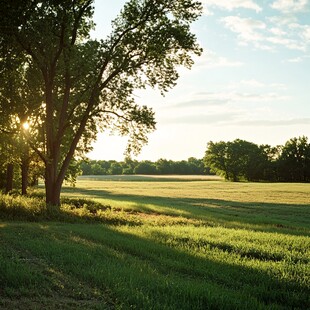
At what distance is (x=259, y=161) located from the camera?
131250 millimetres

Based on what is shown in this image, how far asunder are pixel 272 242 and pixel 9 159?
24.2m

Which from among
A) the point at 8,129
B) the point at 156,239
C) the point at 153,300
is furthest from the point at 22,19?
the point at 153,300

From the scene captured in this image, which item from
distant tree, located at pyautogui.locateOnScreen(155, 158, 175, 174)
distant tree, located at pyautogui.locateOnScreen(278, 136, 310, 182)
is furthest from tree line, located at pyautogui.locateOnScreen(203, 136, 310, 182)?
distant tree, located at pyautogui.locateOnScreen(155, 158, 175, 174)

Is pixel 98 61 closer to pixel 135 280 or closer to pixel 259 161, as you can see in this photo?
pixel 135 280

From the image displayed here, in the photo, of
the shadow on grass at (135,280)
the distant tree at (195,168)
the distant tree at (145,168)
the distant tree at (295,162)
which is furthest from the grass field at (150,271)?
the distant tree at (195,168)

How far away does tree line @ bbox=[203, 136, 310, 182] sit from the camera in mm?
124938

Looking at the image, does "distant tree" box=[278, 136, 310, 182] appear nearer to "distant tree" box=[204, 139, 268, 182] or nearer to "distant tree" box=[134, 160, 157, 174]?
"distant tree" box=[204, 139, 268, 182]

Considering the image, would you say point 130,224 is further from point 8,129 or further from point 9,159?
point 9,159

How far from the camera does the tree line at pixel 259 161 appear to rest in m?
125

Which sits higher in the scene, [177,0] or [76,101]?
[177,0]

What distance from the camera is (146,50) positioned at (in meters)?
24.6

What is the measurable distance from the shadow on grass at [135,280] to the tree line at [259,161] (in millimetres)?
120593

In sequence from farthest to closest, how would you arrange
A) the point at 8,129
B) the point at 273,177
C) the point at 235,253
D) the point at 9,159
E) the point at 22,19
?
the point at 273,177 → the point at 9,159 → the point at 8,129 → the point at 22,19 → the point at 235,253

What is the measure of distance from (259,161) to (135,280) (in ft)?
421
